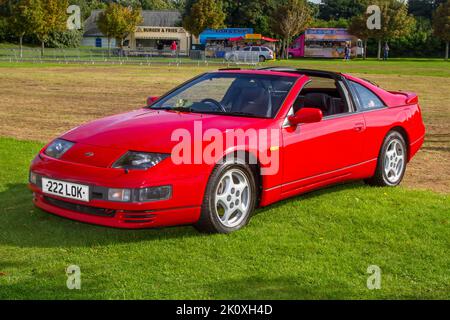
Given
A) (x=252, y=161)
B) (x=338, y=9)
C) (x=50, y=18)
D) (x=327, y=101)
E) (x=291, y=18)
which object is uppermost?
(x=338, y=9)

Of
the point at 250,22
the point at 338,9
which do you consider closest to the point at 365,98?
the point at 250,22

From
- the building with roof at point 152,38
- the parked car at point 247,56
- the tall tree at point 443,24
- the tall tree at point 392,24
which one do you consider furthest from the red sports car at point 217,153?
the building with roof at point 152,38

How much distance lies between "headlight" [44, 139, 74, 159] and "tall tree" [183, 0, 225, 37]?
68164 mm

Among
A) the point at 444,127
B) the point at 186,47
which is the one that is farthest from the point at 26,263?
the point at 186,47

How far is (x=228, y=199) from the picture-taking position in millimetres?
5164

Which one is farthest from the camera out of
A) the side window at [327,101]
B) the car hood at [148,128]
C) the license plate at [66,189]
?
the side window at [327,101]

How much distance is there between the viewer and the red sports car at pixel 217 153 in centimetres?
472

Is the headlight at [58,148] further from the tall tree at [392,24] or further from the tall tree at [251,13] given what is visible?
the tall tree at [251,13]

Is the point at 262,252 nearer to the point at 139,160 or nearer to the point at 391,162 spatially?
the point at 139,160

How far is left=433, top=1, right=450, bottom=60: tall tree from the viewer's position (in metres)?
71.6

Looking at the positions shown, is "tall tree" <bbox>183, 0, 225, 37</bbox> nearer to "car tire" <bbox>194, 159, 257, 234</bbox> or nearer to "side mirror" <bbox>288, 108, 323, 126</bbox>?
"side mirror" <bbox>288, 108, 323, 126</bbox>

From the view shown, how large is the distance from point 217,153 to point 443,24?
7467 centimetres

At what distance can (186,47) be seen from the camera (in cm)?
9856
